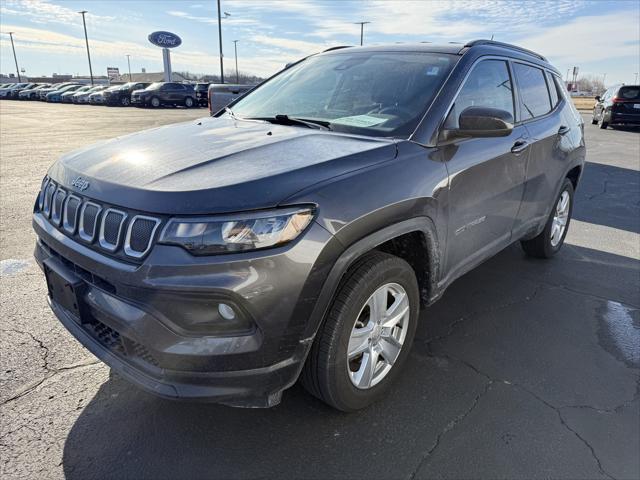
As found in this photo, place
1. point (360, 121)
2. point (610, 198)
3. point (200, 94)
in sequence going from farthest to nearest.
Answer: point (200, 94)
point (610, 198)
point (360, 121)

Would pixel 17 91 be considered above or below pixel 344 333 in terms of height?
below

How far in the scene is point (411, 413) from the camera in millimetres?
2586

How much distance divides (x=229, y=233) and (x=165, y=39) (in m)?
54.9

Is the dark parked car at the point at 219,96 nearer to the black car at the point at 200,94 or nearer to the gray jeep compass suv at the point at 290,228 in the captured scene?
the gray jeep compass suv at the point at 290,228

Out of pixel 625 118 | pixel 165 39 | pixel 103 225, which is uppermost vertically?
pixel 165 39

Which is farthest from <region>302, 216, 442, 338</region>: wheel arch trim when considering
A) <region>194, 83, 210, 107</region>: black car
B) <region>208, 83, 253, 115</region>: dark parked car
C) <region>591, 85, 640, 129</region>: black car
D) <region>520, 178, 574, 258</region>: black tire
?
<region>194, 83, 210, 107</region>: black car

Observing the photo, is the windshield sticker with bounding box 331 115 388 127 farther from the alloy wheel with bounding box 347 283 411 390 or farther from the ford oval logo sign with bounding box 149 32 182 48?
the ford oval logo sign with bounding box 149 32 182 48

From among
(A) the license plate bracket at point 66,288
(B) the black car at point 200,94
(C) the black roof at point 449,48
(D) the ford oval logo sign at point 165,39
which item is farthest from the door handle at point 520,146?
(D) the ford oval logo sign at point 165,39

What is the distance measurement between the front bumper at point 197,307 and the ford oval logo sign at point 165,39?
53.9 metres

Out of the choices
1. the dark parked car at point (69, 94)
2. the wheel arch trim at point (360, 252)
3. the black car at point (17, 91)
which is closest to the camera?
the wheel arch trim at point (360, 252)

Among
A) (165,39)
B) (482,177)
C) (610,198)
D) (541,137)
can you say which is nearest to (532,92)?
(541,137)

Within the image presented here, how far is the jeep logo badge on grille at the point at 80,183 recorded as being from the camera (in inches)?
88.6

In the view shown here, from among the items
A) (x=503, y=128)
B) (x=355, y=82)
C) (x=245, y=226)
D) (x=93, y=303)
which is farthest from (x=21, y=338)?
(x=503, y=128)

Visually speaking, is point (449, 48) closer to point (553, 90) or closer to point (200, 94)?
point (553, 90)
